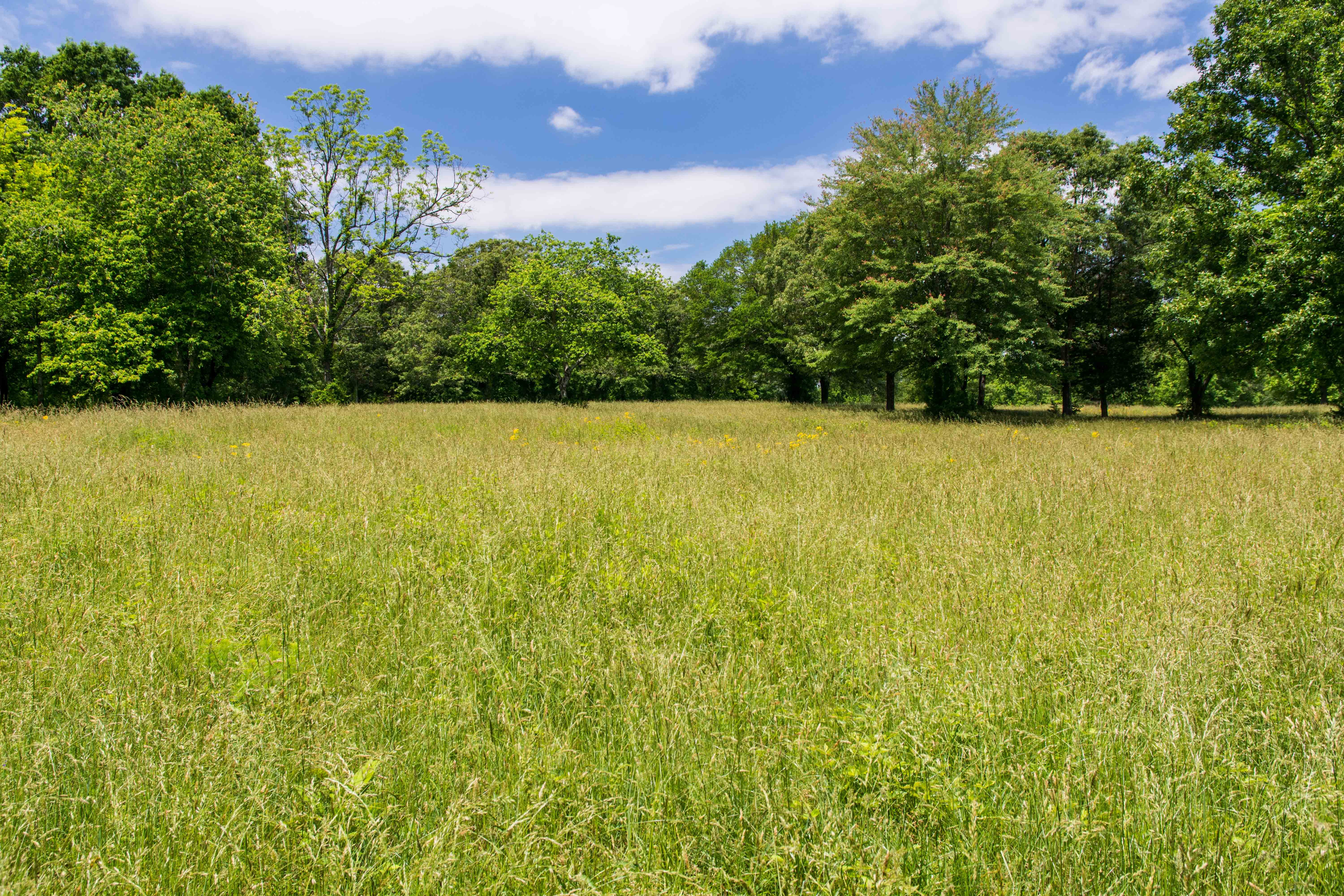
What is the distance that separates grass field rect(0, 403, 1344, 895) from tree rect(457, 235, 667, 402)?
20610 millimetres

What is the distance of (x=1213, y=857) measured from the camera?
5.06 feet

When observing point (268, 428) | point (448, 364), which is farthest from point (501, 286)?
point (268, 428)

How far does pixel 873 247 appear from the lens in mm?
20406

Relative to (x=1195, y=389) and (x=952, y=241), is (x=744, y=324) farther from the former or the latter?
(x=1195, y=389)

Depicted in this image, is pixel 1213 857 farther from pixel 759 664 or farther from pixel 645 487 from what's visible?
pixel 645 487

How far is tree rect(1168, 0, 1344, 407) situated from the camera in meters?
13.0

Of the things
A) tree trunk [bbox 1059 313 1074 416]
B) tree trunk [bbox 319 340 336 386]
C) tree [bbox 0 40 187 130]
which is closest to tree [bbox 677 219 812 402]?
tree trunk [bbox 1059 313 1074 416]

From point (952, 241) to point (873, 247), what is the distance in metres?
2.76

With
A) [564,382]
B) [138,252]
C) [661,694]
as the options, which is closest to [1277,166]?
[661,694]

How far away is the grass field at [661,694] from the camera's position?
161 cm

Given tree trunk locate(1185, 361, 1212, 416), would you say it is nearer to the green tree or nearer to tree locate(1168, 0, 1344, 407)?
tree locate(1168, 0, 1344, 407)

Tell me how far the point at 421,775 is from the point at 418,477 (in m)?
4.59

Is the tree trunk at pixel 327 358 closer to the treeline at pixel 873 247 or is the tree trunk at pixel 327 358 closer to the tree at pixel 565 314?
the treeline at pixel 873 247

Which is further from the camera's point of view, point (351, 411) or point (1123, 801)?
point (351, 411)
